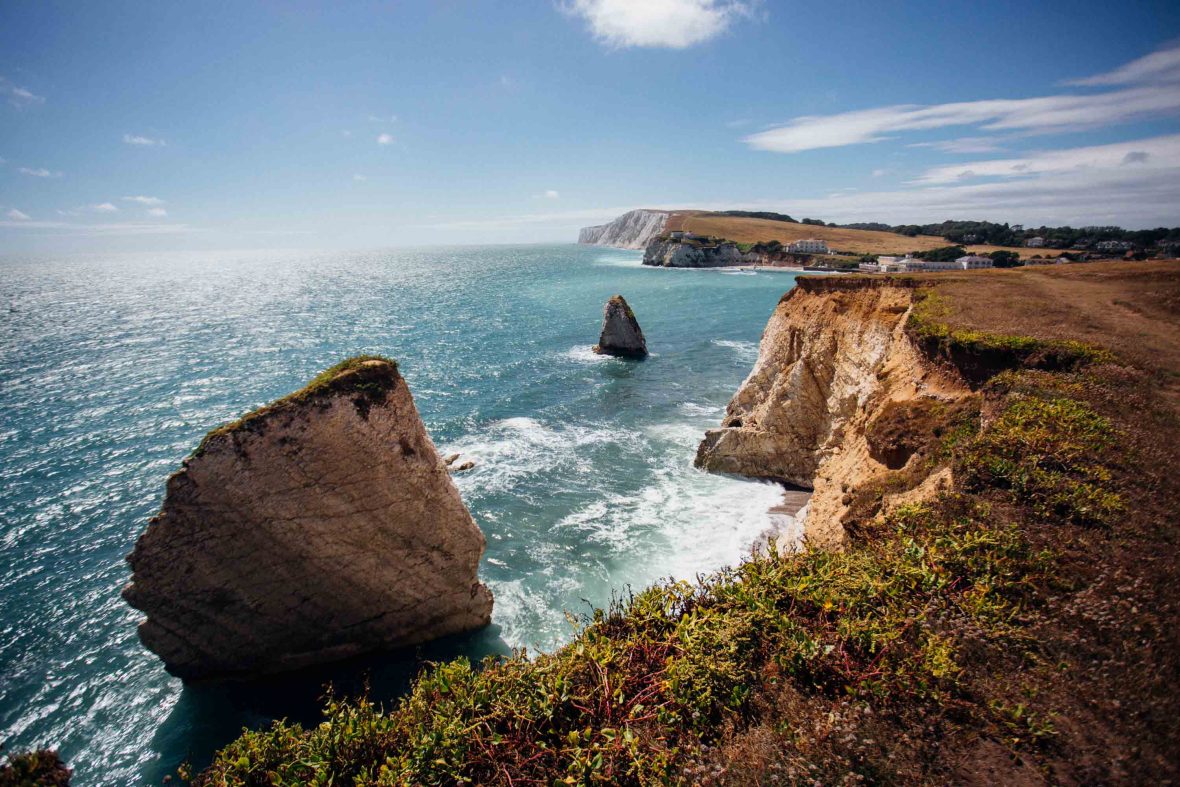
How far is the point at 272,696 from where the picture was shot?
16344mm

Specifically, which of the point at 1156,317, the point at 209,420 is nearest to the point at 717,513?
the point at 1156,317

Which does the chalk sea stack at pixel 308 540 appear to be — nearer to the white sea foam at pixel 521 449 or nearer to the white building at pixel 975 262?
the white sea foam at pixel 521 449

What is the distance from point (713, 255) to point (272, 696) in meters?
179

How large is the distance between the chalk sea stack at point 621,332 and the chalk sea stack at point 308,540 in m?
40.8

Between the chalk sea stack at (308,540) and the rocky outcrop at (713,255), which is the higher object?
the rocky outcrop at (713,255)

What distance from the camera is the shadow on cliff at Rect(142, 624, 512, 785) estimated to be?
14.7m

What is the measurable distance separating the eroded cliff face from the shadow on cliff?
15.1m

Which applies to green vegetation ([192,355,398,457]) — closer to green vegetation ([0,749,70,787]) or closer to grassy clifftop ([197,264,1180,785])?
grassy clifftop ([197,264,1180,785])

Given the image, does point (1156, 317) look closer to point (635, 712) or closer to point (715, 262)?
point (635, 712)

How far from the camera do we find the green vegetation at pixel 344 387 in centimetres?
1512

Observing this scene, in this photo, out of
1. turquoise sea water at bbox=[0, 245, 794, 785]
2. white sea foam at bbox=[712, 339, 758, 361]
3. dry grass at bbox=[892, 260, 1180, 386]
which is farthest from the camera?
white sea foam at bbox=[712, 339, 758, 361]

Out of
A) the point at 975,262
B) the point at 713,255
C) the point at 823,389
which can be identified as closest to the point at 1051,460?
the point at 823,389

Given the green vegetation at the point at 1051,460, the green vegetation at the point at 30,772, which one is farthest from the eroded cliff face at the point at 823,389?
the green vegetation at the point at 30,772

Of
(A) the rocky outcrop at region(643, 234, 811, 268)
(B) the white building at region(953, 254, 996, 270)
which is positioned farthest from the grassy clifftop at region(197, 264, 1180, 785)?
(A) the rocky outcrop at region(643, 234, 811, 268)
